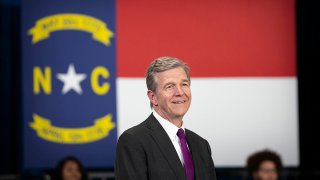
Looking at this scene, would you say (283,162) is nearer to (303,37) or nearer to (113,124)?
(303,37)

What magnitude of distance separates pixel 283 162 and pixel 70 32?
6.43ft

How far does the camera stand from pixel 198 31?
5.23 meters

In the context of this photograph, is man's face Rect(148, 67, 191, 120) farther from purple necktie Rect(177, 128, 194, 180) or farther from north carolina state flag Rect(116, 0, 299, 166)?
north carolina state flag Rect(116, 0, 299, 166)

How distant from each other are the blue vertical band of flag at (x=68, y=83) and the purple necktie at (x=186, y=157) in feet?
10.3

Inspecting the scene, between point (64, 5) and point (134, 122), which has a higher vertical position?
point (64, 5)

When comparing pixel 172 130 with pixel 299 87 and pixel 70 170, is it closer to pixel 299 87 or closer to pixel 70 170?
pixel 70 170

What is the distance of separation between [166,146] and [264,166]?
2787 mm

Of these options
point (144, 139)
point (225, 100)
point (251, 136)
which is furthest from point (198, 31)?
point (144, 139)

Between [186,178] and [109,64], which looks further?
[109,64]

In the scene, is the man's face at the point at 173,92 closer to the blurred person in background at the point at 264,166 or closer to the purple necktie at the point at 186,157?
the purple necktie at the point at 186,157

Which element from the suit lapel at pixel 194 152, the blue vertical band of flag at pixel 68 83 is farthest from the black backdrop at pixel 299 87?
the suit lapel at pixel 194 152

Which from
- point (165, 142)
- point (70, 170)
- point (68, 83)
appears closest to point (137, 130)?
point (165, 142)

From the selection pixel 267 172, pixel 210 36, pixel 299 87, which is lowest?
pixel 267 172

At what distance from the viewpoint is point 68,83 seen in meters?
5.10
